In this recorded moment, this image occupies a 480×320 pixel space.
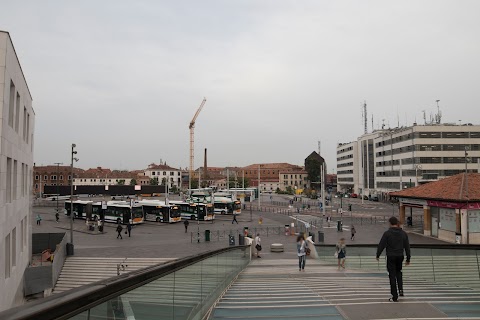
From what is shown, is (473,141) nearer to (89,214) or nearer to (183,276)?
(89,214)

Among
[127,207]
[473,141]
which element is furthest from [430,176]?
[127,207]

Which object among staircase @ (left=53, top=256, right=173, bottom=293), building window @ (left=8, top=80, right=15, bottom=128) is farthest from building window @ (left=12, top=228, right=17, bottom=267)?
building window @ (left=8, top=80, right=15, bottom=128)

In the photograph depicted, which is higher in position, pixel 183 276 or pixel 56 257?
pixel 183 276

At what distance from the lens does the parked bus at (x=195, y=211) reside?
54.9m

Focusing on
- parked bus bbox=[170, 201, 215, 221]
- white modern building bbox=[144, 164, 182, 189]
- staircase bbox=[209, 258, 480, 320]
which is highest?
white modern building bbox=[144, 164, 182, 189]

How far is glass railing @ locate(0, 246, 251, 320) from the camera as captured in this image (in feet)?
6.57

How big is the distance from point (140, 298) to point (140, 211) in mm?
47987

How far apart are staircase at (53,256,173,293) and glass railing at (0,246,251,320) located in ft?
67.2

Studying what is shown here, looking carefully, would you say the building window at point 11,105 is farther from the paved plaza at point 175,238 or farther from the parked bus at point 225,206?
the parked bus at point 225,206

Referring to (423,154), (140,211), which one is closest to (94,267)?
(140,211)

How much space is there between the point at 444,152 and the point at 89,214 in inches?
2596

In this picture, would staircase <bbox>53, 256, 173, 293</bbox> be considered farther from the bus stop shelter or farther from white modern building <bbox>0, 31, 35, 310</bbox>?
the bus stop shelter

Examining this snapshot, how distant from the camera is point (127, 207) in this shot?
48250 mm

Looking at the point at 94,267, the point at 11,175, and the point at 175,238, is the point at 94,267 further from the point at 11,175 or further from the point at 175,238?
the point at 175,238
